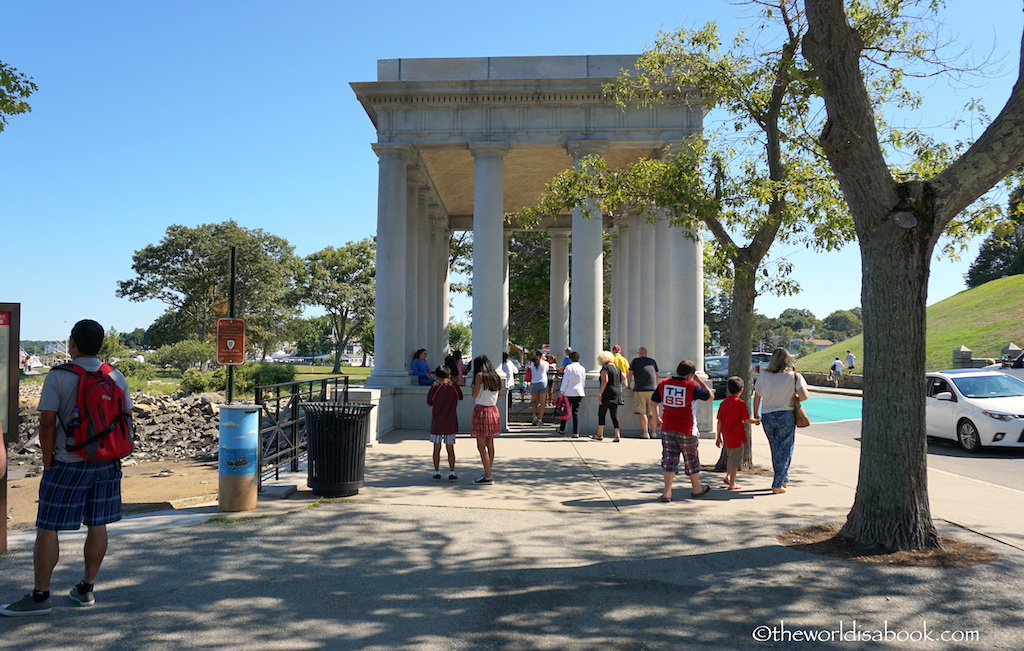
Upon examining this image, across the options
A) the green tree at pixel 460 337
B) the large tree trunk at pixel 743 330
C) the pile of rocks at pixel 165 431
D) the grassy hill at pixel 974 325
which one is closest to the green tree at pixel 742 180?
the large tree trunk at pixel 743 330

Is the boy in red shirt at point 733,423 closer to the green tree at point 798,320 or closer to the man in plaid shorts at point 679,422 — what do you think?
the man in plaid shorts at point 679,422

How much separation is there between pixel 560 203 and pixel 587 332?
3910 mm

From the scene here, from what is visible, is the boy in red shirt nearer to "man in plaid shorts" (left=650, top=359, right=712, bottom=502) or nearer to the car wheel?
"man in plaid shorts" (left=650, top=359, right=712, bottom=502)

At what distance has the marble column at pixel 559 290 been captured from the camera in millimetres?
25094

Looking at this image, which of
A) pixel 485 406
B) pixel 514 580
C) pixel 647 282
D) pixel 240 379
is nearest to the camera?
pixel 514 580

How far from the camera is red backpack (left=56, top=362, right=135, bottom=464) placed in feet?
15.0

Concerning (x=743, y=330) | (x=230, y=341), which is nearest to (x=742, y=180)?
(x=743, y=330)

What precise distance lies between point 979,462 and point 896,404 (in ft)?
26.5

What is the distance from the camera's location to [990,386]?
46.6 feet

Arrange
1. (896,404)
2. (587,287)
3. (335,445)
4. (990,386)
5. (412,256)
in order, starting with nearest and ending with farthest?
(896,404) < (335,445) < (990,386) < (587,287) < (412,256)

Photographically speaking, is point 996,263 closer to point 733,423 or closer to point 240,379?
point 240,379

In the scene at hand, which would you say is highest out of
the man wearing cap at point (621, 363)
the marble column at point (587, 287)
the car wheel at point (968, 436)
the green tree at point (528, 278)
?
the green tree at point (528, 278)

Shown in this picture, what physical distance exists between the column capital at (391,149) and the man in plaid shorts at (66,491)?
11681 millimetres

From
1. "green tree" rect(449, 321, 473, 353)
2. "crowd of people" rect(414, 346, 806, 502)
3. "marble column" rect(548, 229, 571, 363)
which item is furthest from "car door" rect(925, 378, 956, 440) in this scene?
"green tree" rect(449, 321, 473, 353)
